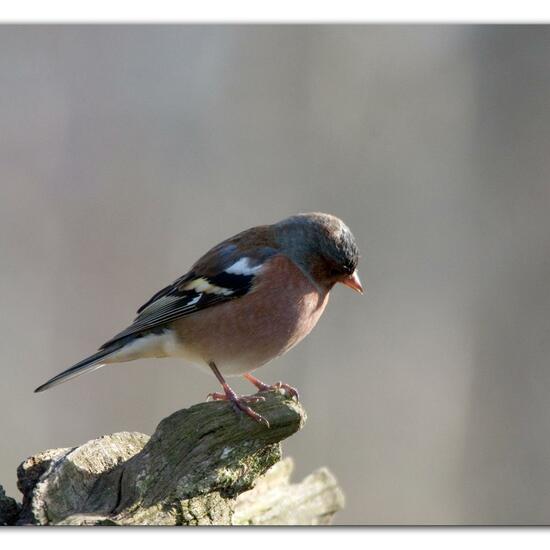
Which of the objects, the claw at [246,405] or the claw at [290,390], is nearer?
the claw at [246,405]

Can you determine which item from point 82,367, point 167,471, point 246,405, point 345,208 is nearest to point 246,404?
point 246,405

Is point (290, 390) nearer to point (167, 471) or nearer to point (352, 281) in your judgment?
point (352, 281)

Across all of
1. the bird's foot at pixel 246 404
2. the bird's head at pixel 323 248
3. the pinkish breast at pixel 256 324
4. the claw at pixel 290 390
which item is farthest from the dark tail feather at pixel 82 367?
the bird's head at pixel 323 248

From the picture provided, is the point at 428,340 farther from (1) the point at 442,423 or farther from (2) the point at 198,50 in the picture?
(2) the point at 198,50

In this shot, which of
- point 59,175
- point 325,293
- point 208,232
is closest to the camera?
point 325,293

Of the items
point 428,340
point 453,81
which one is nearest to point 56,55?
point 453,81

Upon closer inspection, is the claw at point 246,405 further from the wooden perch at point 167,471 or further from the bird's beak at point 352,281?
the bird's beak at point 352,281

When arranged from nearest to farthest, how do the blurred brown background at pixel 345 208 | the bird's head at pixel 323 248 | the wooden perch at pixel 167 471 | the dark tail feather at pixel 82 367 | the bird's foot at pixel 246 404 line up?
the wooden perch at pixel 167 471 → the bird's foot at pixel 246 404 → the dark tail feather at pixel 82 367 → the bird's head at pixel 323 248 → the blurred brown background at pixel 345 208
